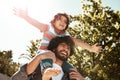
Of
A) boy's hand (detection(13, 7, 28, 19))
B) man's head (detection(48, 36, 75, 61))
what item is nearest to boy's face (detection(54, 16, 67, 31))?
man's head (detection(48, 36, 75, 61))

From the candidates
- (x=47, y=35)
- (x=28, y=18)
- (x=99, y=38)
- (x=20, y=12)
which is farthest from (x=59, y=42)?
(x=99, y=38)

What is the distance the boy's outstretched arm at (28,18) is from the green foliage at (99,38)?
1545cm

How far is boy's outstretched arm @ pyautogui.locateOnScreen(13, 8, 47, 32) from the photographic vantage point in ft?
14.0

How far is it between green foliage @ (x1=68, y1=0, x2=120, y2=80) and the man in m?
15.4

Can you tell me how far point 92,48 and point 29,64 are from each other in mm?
1403

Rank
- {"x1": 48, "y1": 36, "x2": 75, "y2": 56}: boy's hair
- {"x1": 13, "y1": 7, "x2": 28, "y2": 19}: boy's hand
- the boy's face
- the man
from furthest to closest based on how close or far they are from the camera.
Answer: the boy's face < {"x1": 48, "y1": 36, "x2": 75, "y2": 56}: boy's hair < {"x1": 13, "y1": 7, "x2": 28, "y2": 19}: boy's hand < the man

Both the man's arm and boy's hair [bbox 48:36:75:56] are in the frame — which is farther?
boy's hair [bbox 48:36:75:56]

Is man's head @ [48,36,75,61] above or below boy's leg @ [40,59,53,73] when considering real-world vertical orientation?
above

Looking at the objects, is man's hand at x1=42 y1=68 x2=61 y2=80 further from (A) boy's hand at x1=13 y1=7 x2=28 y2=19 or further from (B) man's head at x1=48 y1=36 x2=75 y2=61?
(A) boy's hand at x1=13 y1=7 x2=28 y2=19

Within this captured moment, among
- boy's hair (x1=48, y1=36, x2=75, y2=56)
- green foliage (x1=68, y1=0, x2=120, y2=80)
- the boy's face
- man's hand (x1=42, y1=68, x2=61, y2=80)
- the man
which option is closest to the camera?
man's hand (x1=42, y1=68, x2=61, y2=80)

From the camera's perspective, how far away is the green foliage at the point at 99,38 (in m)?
19.8

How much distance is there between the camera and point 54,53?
4.30 metres

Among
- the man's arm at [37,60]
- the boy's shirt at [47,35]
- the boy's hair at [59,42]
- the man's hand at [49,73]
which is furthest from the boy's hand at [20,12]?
the man's hand at [49,73]

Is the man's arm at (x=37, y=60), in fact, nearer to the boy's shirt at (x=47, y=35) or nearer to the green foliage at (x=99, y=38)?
the boy's shirt at (x=47, y=35)
